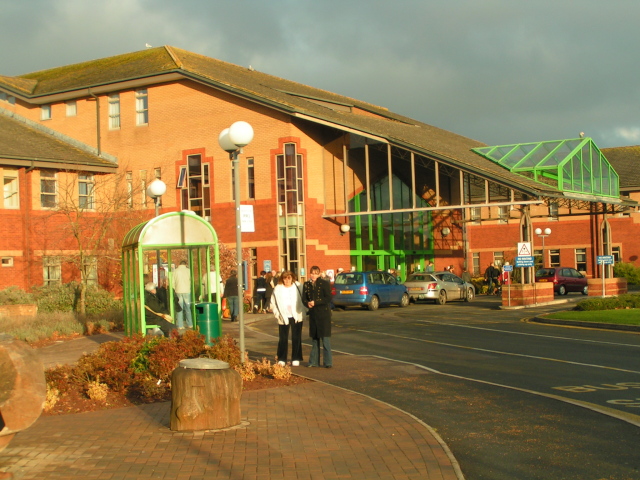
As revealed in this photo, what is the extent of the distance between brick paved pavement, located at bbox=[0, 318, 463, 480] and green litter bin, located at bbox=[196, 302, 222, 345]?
4.84m

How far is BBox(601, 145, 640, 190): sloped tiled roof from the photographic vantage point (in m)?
54.8

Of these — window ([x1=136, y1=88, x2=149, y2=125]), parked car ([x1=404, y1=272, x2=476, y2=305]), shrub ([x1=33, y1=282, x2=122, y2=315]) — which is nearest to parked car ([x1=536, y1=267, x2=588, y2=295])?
parked car ([x1=404, y1=272, x2=476, y2=305])

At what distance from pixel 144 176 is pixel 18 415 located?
33.7m

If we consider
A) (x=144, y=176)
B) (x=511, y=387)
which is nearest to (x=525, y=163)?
(x=144, y=176)

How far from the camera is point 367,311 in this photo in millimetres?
31875

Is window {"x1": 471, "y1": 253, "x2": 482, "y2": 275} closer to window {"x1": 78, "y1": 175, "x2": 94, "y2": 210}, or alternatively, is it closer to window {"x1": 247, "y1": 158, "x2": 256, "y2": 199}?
window {"x1": 247, "y1": 158, "x2": 256, "y2": 199}

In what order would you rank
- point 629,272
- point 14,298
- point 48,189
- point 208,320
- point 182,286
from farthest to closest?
point 629,272 → point 48,189 → point 14,298 → point 182,286 → point 208,320

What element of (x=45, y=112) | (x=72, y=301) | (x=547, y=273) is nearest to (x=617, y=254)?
(x=547, y=273)

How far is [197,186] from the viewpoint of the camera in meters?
39.6

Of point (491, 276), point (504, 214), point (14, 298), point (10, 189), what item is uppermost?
point (10, 189)

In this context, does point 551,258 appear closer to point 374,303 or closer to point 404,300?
point 404,300

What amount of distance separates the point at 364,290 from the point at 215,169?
11.0 m

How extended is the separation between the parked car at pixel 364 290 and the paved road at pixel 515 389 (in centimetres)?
795

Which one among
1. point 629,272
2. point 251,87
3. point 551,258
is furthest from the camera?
point 551,258
